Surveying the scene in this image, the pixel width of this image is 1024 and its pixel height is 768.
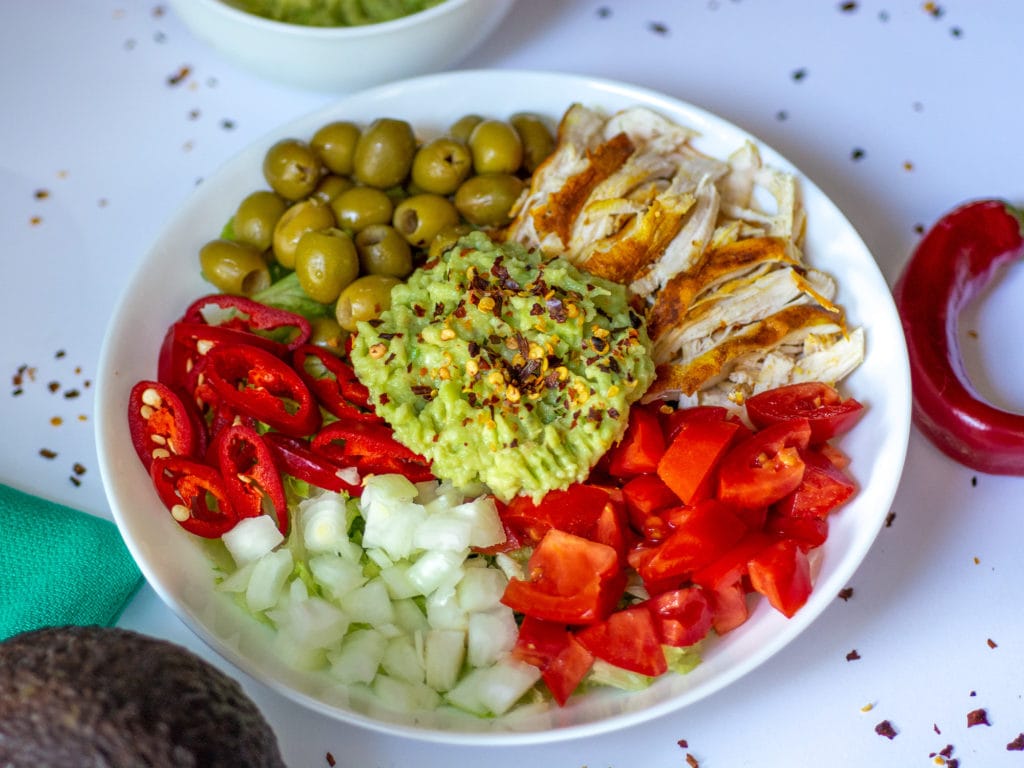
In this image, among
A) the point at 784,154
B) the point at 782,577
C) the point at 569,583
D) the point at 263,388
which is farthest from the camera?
the point at 784,154

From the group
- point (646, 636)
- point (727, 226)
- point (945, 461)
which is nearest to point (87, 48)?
point (727, 226)

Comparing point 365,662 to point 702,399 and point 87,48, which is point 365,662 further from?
point 87,48

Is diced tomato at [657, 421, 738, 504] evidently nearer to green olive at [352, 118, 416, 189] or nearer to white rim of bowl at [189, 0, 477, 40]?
green olive at [352, 118, 416, 189]

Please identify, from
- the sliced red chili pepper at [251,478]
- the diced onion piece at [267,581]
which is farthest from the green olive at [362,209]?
the diced onion piece at [267,581]

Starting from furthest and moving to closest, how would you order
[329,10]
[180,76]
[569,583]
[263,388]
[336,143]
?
1. [180,76]
2. [329,10]
3. [336,143]
4. [263,388]
5. [569,583]

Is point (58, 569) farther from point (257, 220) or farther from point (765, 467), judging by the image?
point (765, 467)

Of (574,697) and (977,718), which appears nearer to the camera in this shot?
(574,697)

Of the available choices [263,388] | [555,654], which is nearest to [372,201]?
[263,388]

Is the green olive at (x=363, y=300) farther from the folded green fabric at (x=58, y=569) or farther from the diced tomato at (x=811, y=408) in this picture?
the diced tomato at (x=811, y=408)
